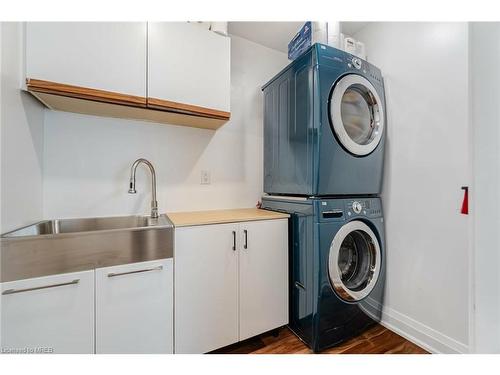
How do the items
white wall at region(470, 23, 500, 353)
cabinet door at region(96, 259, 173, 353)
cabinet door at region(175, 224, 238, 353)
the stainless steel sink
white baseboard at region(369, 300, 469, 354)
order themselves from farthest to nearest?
white baseboard at region(369, 300, 469, 354), cabinet door at region(175, 224, 238, 353), cabinet door at region(96, 259, 173, 353), the stainless steel sink, white wall at region(470, 23, 500, 353)

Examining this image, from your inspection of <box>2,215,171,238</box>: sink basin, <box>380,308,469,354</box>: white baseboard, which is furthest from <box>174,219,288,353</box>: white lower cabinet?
<box>380,308,469,354</box>: white baseboard

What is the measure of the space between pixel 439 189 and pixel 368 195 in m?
0.40

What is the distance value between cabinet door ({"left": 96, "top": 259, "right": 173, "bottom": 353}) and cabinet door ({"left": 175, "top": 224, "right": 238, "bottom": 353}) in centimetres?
6

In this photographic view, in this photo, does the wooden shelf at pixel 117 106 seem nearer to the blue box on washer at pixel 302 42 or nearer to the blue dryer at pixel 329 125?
the blue dryer at pixel 329 125

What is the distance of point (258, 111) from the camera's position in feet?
6.70

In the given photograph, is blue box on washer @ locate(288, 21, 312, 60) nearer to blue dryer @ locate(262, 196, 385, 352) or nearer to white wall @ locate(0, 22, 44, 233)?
blue dryer @ locate(262, 196, 385, 352)

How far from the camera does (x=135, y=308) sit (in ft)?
3.55

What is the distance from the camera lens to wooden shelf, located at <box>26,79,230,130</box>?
1.08 m

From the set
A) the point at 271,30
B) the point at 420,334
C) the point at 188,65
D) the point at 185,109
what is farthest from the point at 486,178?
the point at 271,30

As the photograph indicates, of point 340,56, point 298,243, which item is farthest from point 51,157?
point 340,56

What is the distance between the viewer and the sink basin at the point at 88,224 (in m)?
1.23

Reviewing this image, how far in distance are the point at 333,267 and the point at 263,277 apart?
0.45 metres

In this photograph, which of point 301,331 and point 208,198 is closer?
point 301,331

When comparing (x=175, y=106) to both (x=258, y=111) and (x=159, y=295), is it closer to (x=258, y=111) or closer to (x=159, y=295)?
(x=258, y=111)
